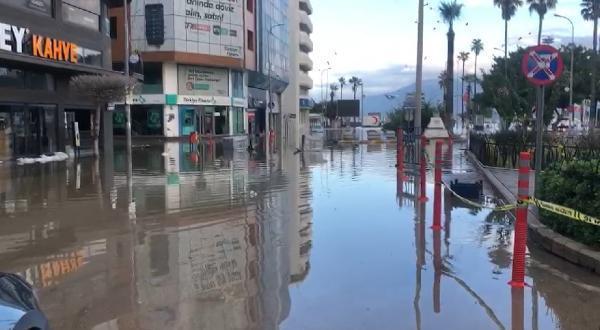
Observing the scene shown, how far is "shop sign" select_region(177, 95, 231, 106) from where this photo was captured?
53.1m

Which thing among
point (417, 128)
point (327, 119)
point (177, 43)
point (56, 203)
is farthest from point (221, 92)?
Answer: point (327, 119)

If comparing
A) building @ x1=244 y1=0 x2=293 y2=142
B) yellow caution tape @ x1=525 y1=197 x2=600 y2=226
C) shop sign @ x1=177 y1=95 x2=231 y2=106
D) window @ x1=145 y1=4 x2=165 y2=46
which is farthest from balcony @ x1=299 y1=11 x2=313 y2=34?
yellow caution tape @ x1=525 y1=197 x2=600 y2=226

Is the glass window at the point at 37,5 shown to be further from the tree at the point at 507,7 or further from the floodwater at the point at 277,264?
the tree at the point at 507,7

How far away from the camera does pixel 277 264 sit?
24.9ft

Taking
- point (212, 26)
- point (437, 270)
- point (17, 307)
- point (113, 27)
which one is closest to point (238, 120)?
point (212, 26)

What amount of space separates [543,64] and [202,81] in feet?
155

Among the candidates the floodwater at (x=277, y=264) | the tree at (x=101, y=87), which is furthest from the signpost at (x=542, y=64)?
the tree at (x=101, y=87)

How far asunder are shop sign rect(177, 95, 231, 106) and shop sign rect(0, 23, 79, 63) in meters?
26.3

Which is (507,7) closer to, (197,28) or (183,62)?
(197,28)

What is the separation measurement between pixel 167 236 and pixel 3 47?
1560cm

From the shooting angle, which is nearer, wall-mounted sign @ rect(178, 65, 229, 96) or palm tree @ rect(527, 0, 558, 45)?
wall-mounted sign @ rect(178, 65, 229, 96)

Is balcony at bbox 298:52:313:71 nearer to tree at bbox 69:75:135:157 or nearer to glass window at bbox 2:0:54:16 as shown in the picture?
tree at bbox 69:75:135:157

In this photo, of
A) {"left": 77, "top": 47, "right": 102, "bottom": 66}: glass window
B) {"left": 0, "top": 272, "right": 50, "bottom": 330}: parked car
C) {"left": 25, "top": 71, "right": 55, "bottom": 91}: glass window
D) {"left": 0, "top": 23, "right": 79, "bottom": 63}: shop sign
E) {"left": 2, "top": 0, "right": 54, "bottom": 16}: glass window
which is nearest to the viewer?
{"left": 0, "top": 272, "right": 50, "bottom": 330}: parked car

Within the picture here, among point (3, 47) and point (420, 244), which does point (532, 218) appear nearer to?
point (420, 244)
